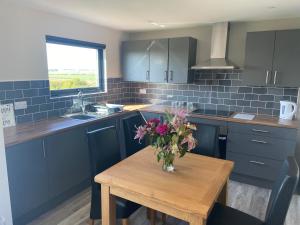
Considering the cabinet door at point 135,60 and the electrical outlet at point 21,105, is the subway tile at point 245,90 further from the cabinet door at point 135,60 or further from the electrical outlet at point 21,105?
the electrical outlet at point 21,105

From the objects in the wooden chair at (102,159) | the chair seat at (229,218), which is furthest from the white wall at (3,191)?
the chair seat at (229,218)

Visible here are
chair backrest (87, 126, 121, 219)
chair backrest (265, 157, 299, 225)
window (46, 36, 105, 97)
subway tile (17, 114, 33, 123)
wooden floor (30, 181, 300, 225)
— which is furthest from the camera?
window (46, 36, 105, 97)

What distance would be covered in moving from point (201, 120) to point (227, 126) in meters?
0.36

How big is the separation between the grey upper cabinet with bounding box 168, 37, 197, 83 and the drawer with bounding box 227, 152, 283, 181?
1.33m

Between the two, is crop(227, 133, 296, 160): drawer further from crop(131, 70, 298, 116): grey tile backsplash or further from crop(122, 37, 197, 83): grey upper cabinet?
crop(122, 37, 197, 83): grey upper cabinet

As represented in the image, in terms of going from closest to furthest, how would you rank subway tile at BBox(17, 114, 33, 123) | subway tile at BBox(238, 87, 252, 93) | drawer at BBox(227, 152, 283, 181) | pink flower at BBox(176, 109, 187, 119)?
1. pink flower at BBox(176, 109, 187, 119)
2. subway tile at BBox(17, 114, 33, 123)
3. drawer at BBox(227, 152, 283, 181)
4. subway tile at BBox(238, 87, 252, 93)

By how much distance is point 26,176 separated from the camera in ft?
6.72

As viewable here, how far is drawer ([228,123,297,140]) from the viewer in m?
2.63

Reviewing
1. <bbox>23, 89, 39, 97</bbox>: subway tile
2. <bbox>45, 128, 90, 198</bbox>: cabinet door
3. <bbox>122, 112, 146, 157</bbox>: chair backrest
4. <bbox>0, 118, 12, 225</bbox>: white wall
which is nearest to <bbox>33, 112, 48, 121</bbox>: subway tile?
<bbox>23, 89, 39, 97</bbox>: subway tile

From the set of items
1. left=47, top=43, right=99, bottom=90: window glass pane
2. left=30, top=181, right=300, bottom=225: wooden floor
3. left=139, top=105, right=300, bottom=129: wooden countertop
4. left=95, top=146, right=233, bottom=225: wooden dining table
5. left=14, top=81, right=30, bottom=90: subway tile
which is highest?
left=47, top=43, right=99, bottom=90: window glass pane

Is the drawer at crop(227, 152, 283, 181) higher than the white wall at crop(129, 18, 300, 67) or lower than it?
lower

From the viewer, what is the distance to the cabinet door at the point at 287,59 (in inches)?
105

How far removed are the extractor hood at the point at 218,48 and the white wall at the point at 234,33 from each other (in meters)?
0.14

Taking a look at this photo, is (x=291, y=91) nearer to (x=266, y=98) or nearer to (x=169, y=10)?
(x=266, y=98)
